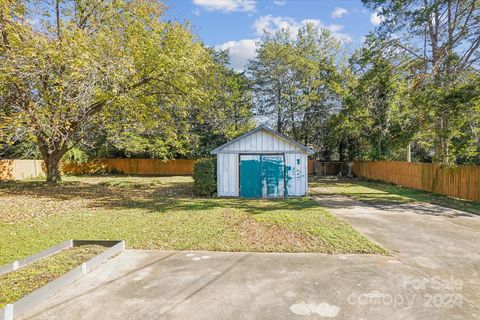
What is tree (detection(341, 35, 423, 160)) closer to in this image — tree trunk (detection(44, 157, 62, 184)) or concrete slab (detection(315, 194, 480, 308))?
concrete slab (detection(315, 194, 480, 308))

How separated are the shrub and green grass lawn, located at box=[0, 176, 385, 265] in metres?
1.44

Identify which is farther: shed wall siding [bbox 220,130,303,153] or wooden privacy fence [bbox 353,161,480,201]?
shed wall siding [bbox 220,130,303,153]

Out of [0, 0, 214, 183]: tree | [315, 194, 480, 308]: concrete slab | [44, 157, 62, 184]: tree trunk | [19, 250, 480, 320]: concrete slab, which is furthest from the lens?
[44, 157, 62, 184]: tree trunk

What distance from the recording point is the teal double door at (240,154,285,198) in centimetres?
1290

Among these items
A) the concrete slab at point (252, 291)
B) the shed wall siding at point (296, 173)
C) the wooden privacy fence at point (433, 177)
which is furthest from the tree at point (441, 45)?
the concrete slab at point (252, 291)

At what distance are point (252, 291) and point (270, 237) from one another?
262cm

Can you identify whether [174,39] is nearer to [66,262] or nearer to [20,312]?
[66,262]

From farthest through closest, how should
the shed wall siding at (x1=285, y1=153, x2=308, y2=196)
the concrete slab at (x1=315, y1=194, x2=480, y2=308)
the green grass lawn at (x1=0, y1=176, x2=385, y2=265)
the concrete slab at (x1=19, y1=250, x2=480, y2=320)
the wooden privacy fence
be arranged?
the shed wall siding at (x1=285, y1=153, x2=308, y2=196), the wooden privacy fence, the green grass lawn at (x1=0, y1=176, x2=385, y2=265), the concrete slab at (x1=315, y1=194, x2=480, y2=308), the concrete slab at (x1=19, y1=250, x2=480, y2=320)

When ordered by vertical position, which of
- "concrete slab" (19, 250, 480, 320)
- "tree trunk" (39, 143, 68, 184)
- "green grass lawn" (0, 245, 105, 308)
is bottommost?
"concrete slab" (19, 250, 480, 320)

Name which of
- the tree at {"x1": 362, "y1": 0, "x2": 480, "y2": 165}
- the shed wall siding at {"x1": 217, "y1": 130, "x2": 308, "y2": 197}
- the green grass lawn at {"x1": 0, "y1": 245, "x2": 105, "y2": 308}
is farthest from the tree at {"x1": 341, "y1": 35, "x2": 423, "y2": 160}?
the green grass lawn at {"x1": 0, "y1": 245, "x2": 105, "y2": 308}

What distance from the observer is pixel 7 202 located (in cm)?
1105

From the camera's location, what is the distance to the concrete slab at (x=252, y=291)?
11.0 feet

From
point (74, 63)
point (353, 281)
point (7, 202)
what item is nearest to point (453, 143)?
point (353, 281)

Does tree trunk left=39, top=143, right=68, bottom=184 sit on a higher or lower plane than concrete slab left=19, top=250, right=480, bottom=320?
higher
